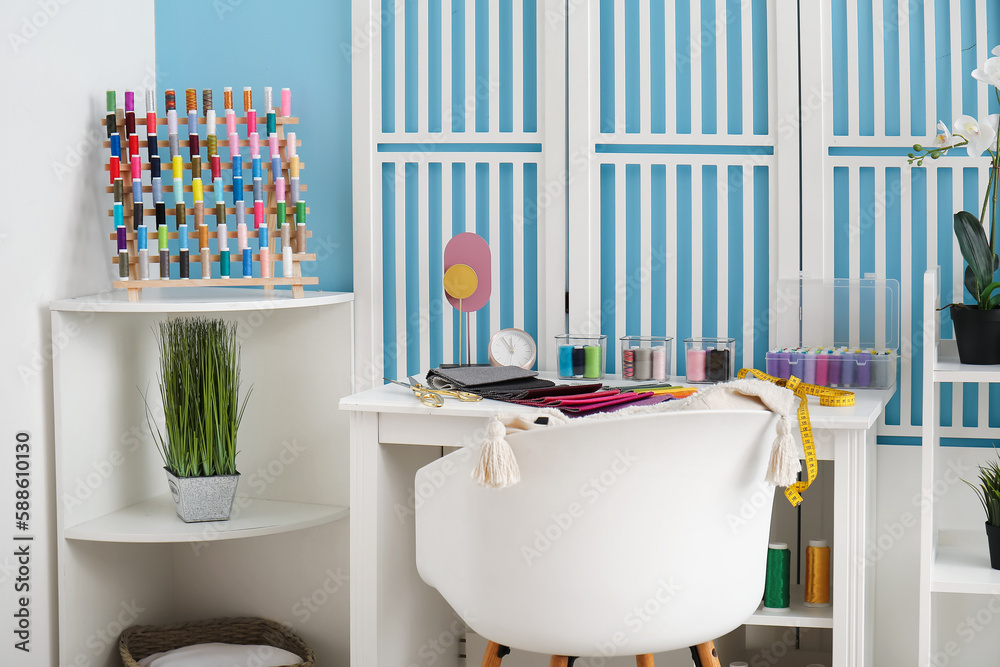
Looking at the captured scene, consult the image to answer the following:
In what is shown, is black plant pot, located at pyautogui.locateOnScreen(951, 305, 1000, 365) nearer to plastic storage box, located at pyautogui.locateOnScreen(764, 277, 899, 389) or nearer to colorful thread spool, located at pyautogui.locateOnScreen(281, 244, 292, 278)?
plastic storage box, located at pyautogui.locateOnScreen(764, 277, 899, 389)

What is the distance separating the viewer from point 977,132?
1885mm

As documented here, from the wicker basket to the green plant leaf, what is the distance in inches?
70.9

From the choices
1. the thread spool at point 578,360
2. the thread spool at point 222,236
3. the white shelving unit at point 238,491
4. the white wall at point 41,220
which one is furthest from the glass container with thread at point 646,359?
the white wall at point 41,220

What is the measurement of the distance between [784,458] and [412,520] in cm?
100

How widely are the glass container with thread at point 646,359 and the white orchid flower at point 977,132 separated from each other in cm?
77

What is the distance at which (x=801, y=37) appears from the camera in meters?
2.16

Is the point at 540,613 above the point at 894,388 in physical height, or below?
below

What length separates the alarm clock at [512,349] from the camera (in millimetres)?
2229

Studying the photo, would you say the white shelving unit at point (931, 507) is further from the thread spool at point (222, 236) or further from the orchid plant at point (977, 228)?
the thread spool at point (222, 236)

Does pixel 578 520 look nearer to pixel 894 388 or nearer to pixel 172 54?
pixel 894 388

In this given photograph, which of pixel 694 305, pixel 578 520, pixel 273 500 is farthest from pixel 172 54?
pixel 578 520

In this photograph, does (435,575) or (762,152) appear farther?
(762,152)

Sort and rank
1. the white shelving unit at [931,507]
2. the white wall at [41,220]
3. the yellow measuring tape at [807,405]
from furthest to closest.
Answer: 1. the white wall at [41,220]
2. the white shelving unit at [931,507]
3. the yellow measuring tape at [807,405]

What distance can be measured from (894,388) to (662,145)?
0.81m
